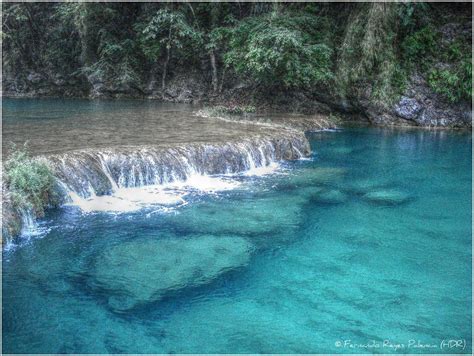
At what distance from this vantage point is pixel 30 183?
24.0ft

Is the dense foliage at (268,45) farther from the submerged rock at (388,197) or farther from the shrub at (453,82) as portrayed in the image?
the submerged rock at (388,197)

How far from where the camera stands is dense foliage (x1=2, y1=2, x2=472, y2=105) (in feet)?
55.8

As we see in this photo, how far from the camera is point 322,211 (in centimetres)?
855

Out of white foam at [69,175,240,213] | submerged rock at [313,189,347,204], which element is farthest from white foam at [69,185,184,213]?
submerged rock at [313,189,347,204]

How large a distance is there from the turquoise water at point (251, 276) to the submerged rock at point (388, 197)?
5 centimetres

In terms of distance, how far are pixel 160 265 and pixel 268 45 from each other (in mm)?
12932

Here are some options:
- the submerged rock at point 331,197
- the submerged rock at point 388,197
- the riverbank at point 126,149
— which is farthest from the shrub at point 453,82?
the submerged rock at point 331,197

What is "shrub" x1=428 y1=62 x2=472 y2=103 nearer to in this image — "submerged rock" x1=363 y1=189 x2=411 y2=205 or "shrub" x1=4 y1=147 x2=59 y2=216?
"submerged rock" x1=363 y1=189 x2=411 y2=205

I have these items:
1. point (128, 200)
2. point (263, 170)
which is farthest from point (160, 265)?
point (263, 170)

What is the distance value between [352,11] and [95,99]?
42.2ft

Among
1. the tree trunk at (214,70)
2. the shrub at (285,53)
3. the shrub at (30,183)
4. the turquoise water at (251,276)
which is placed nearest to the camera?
the turquoise water at (251,276)

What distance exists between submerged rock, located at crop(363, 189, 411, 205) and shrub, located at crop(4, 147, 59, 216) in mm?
6121

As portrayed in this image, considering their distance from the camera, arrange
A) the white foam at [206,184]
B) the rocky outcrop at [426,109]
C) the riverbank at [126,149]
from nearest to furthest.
A: the riverbank at [126,149], the white foam at [206,184], the rocky outcrop at [426,109]

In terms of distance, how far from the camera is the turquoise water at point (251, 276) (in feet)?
15.3
